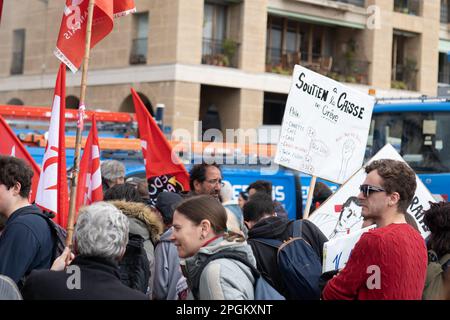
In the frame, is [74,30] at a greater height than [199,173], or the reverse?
[74,30]

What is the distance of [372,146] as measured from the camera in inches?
497

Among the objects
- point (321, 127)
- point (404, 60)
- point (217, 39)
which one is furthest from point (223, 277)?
point (404, 60)

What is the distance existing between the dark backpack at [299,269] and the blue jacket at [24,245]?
1.40 metres

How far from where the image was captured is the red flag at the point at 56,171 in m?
5.69

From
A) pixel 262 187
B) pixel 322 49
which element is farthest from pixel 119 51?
pixel 262 187

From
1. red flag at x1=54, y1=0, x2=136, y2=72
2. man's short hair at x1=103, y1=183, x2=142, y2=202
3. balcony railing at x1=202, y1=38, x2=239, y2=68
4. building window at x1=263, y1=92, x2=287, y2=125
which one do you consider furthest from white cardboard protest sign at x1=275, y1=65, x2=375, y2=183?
building window at x1=263, y1=92, x2=287, y2=125

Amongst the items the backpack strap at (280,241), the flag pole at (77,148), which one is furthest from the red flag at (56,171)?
the backpack strap at (280,241)

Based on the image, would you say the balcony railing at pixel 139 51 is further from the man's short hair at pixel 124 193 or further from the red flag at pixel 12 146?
the man's short hair at pixel 124 193

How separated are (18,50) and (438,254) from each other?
28.6 m

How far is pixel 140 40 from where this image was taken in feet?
90.6

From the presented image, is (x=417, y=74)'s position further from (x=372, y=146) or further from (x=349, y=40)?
(x=372, y=146)

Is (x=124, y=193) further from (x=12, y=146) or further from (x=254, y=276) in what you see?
(x=254, y=276)

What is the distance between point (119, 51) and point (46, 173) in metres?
22.7

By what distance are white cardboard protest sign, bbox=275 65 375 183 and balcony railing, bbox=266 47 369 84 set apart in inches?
843
